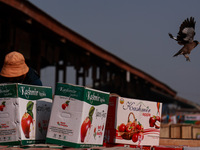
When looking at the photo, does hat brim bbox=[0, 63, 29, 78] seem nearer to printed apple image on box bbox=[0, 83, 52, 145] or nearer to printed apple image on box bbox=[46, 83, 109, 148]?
printed apple image on box bbox=[0, 83, 52, 145]

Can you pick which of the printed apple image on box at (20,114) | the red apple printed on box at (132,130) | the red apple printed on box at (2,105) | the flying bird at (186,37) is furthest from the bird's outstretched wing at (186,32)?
the red apple printed on box at (2,105)

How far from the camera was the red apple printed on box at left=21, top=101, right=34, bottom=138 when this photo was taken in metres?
3.79

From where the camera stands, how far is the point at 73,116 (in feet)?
12.0

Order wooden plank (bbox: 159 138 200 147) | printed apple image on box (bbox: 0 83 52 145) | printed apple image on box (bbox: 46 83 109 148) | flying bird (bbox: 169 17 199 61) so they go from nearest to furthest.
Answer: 1. printed apple image on box (bbox: 46 83 109 148)
2. printed apple image on box (bbox: 0 83 52 145)
3. flying bird (bbox: 169 17 199 61)
4. wooden plank (bbox: 159 138 200 147)

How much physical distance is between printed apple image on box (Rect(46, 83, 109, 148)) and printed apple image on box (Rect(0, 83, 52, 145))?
0.78 feet

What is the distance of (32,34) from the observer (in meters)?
12.9

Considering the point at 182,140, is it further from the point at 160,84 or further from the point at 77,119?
the point at 160,84

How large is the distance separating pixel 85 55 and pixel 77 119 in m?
13.6

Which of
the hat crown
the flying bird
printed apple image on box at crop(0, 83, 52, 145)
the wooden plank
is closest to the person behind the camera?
printed apple image on box at crop(0, 83, 52, 145)

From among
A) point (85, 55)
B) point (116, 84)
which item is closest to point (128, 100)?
point (85, 55)

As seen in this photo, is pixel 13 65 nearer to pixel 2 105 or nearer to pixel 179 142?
pixel 2 105

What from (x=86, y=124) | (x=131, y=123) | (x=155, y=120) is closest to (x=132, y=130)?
(x=131, y=123)

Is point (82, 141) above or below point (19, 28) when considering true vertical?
below

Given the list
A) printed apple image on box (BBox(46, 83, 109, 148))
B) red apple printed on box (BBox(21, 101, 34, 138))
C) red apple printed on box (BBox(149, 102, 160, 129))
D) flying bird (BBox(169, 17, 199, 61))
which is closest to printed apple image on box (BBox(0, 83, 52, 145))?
red apple printed on box (BBox(21, 101, 34, 138))
